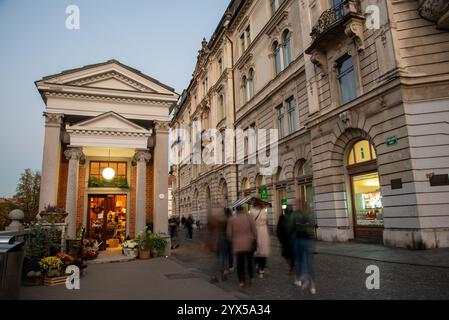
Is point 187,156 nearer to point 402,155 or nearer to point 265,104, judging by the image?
point 265,104

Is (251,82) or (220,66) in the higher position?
(220,66)

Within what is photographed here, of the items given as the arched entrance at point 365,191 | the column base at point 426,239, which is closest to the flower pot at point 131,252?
the arched entrance at point 365,191

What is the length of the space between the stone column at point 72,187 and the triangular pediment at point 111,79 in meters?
3.19

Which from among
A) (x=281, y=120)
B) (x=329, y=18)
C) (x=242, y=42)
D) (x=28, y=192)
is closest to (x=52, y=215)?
(x=329, y=18)

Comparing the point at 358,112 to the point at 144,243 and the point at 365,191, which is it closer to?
the point at 365,191

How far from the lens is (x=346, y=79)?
53.3ft

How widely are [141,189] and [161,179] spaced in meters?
1.07

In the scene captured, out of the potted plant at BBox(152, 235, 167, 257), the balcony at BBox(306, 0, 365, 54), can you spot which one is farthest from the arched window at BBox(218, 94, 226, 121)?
the potted plant at BBox(152, 235, 167, 257)

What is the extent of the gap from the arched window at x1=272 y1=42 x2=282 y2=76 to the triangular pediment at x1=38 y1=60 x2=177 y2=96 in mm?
10211

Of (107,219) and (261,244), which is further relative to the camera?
(107,219)

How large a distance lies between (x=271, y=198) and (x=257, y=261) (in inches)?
575

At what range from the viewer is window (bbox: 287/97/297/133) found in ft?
68.7

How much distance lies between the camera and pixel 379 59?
13.6m
